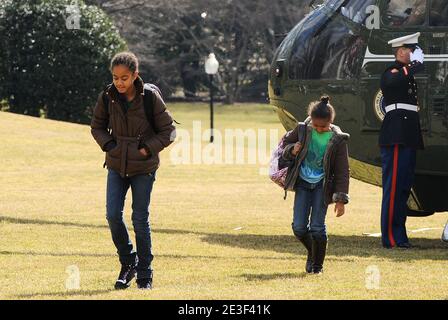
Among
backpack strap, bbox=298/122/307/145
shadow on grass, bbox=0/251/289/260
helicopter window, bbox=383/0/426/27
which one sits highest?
helicopter window, bbox=383/0/426/27

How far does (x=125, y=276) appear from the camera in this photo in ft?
31.8

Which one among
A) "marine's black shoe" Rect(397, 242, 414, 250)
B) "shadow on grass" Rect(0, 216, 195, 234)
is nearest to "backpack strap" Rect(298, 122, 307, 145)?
"marine's black shoe" Rect(397, 242, 414, 250)

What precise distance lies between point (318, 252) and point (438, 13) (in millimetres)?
3591

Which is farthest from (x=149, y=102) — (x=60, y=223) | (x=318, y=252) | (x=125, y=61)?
(x=60, y=223)

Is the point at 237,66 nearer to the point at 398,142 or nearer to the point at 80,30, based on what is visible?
the point at 80,30

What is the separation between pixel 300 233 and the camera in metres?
10.7

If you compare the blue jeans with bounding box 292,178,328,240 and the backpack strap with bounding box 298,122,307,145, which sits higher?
the backpack strap with bounding box 298,122,307,145

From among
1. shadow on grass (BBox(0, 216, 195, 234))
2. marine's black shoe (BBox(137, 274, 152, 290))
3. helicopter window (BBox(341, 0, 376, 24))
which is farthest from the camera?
shadow on grass (BBox(0, 216, 195, 234))

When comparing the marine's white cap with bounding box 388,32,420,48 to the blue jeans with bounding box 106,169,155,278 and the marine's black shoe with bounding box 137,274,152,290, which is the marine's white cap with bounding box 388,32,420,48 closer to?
the blue jeans with bounding box 106,169,155,278

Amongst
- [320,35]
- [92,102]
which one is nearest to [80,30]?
[92,102]

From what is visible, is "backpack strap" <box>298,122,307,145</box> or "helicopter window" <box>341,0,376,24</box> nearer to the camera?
"backpack strap" <box>298,122,307,145</box>

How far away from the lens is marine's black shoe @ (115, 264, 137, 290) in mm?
9625

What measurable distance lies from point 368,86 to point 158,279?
4104 mm

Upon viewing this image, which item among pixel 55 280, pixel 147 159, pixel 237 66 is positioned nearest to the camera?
pixel 147 159
